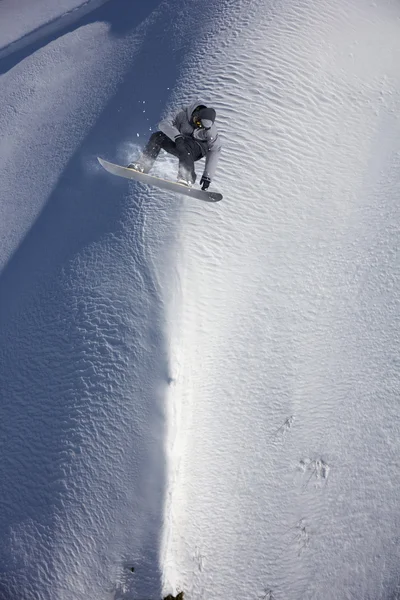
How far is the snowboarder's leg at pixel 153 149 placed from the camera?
23.8 feet

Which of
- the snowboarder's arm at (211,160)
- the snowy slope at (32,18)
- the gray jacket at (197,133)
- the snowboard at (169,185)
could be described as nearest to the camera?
the gray jacket at (197,133)

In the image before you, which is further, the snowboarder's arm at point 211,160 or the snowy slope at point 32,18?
the snowy slope at point 32,18

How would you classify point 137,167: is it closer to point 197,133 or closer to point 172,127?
point 172,127

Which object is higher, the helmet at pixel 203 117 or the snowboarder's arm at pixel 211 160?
the helmet at pixel 203 117

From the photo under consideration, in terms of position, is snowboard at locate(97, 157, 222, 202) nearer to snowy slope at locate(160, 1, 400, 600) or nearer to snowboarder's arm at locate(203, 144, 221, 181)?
snowboarder's arm at locate(203, 144, 221, 181)

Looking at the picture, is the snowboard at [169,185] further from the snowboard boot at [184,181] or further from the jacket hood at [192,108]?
the jacket hood at [192,108]

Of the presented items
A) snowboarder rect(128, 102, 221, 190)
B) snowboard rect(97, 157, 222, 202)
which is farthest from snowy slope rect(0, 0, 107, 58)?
snowboarder rect(128, 102, 221, 190)

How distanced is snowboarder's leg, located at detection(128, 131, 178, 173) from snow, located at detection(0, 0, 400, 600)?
0.62 m

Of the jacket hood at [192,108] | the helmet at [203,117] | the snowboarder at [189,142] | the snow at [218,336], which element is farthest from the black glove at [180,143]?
the snow at [218,336]

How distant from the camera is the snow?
20.4 feet

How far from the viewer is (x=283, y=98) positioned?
9211mm

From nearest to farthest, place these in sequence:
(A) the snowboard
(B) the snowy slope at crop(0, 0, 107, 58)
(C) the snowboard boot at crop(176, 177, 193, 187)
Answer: (A) the snowboard → (C) the snowboard boot at crop(176, 177, 193, 187) → (B) the snowy slope at crop(0, 0, 107, 58)

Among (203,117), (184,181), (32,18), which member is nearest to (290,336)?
(184,181)

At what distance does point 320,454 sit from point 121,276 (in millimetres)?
3981
